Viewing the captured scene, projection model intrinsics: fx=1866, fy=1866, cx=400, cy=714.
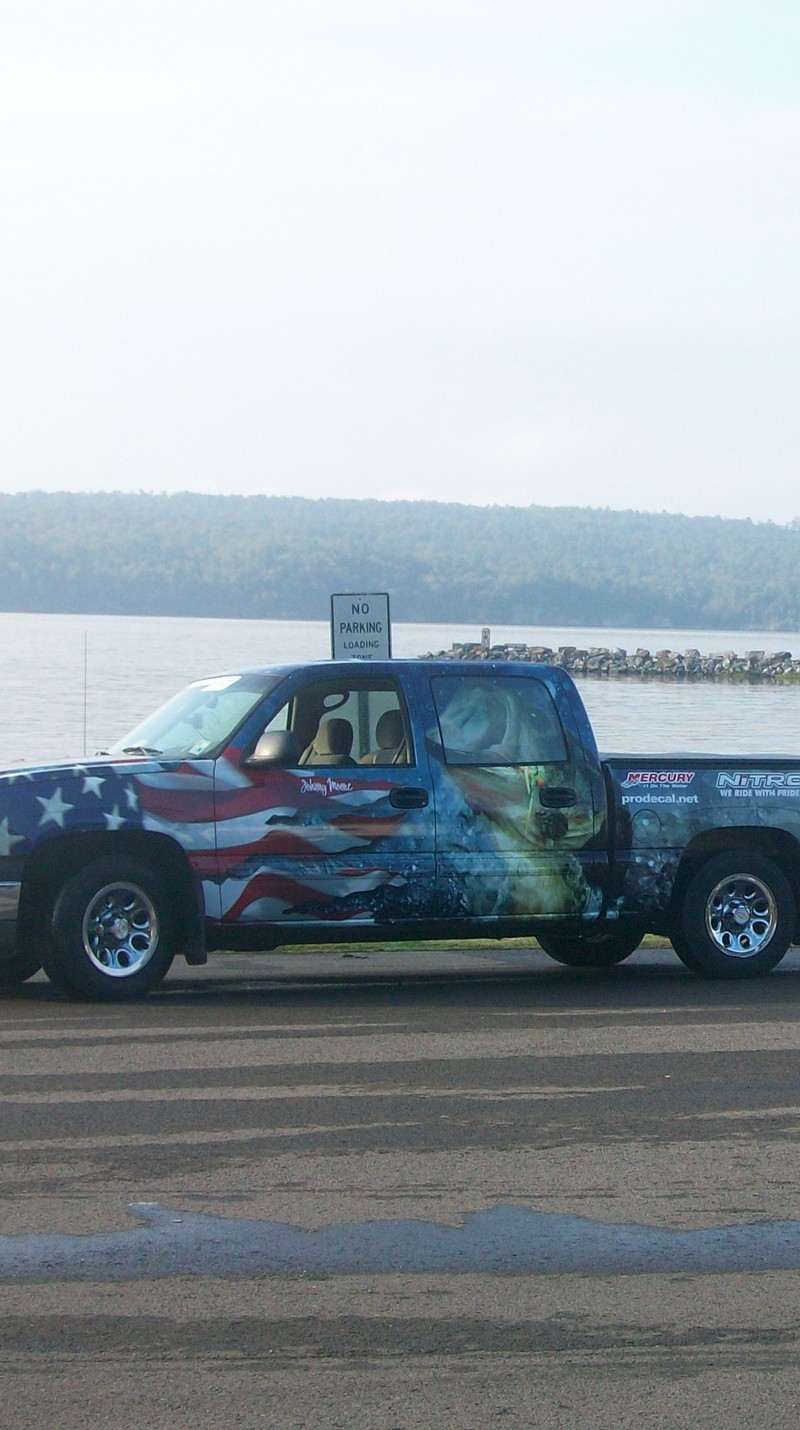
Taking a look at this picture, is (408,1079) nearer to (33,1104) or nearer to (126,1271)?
(33,1104)

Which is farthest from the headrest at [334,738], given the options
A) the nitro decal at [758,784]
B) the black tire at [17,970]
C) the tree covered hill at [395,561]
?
the tree covered hill at [395,561]

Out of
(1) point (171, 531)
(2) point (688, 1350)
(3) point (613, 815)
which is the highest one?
(1) point (171, 531)

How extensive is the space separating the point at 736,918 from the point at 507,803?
1.75 meters

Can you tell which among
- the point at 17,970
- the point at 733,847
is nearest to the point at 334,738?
the point at 17,970

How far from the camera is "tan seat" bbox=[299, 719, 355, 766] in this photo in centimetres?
1059

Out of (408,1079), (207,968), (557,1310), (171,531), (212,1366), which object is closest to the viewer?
(212,1366)

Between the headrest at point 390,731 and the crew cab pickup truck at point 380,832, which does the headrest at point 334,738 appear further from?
the headrest at point 390,731

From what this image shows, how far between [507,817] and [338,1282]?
18.1ft

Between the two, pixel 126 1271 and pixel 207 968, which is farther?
pixel 207 968

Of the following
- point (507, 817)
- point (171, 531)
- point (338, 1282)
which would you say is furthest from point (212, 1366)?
point (171, 531)

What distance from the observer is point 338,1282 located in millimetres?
5359

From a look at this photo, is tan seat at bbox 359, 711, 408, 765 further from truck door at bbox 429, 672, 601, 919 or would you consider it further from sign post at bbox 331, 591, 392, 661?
sign post at bbox 331, 591, 392, 661

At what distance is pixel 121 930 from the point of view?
10.1 metres

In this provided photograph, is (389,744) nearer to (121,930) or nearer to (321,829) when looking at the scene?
(321,829)
